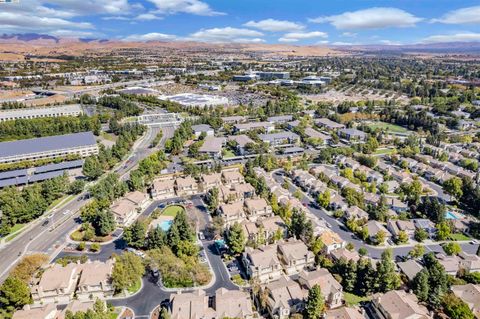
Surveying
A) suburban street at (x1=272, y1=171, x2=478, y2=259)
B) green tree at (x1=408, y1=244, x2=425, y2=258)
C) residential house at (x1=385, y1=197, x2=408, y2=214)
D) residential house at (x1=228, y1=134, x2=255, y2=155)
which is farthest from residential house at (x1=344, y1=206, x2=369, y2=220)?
residential house at (x1=228, y1=134, x2=255, y2=155)

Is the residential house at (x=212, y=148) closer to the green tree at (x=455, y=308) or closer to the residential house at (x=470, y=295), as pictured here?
the residential house at (x=470, y=295)

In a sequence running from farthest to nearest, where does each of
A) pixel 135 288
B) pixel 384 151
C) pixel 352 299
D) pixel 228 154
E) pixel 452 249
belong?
pixel 384 151
pixel 228 154
pixel 452 249
pixel 135 288
pixel 352 299

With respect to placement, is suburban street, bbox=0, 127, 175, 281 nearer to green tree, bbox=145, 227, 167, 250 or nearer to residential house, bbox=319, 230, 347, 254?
green tree, bbox=145, 227, 167, 250

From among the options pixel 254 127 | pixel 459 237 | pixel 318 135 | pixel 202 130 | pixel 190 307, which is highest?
pixel 254 127

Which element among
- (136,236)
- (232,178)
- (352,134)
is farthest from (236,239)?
(352,134)

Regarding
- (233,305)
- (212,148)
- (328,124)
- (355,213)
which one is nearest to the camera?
(233,305)

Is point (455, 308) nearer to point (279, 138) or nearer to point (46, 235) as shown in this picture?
point (46, 235)

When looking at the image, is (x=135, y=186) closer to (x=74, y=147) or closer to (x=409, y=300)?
(x=74, y=147)
